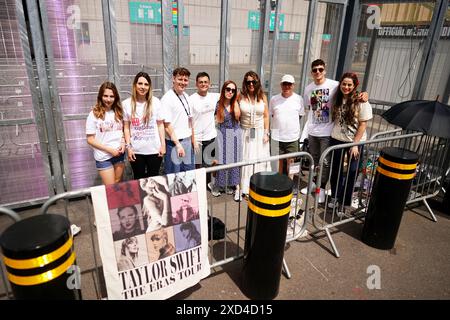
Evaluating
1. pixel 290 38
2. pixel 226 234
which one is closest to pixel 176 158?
pixel 226 234

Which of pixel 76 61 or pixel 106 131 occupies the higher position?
pixel 76 61

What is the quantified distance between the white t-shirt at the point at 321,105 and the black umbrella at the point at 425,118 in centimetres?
85

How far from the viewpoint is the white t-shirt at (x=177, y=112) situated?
4449 mm

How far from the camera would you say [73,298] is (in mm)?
2566

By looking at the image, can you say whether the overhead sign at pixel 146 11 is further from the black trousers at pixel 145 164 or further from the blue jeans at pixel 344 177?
the blue jeans at pixel 344 177

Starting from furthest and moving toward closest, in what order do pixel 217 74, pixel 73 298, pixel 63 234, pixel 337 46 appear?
1. pixel 337 46
2. pixel 217 74
3. pixel 73 298
4. pixel 63 234

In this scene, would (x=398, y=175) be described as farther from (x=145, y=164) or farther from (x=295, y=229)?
(x=145, y=164)

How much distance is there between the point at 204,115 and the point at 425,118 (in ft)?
10.0

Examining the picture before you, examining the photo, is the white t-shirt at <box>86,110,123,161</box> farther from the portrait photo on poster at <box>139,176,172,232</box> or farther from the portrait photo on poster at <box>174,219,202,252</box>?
the portrait photo on poster at <box>174,219,202,252</box>

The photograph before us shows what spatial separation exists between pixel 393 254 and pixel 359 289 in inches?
38.5

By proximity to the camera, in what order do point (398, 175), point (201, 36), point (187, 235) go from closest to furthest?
point (187, 235) < point (398, 175) < point (201, 36)

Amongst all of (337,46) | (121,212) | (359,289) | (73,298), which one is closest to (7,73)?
(121,212)

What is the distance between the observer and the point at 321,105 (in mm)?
4953

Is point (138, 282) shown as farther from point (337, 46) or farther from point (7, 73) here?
point (337, 46)
